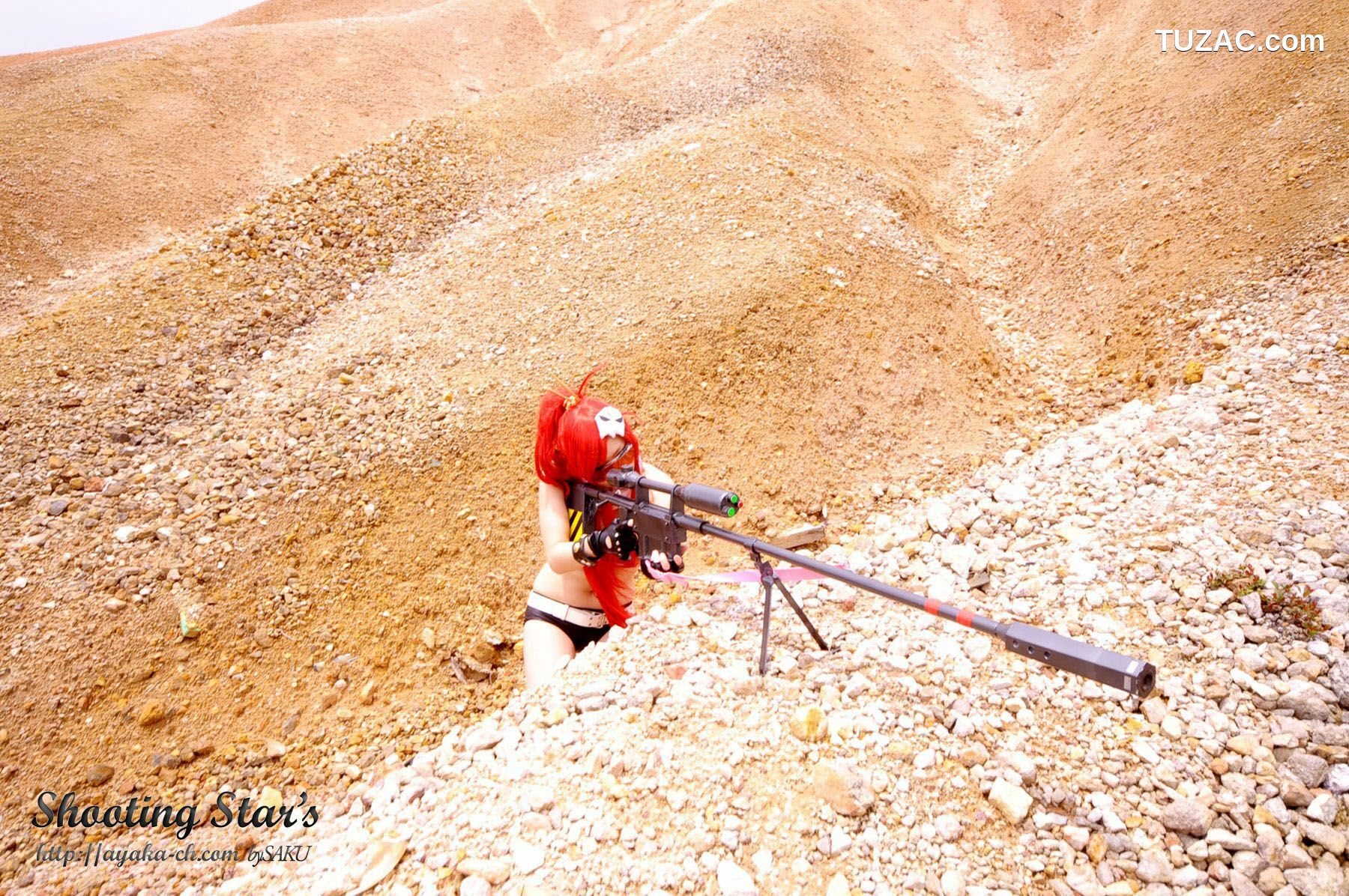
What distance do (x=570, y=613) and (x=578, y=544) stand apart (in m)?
0.87

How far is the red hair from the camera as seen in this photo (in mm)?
3955

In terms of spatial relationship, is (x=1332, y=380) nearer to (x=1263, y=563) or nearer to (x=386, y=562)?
(x=1263, y=563)

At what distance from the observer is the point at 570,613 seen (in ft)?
15.0

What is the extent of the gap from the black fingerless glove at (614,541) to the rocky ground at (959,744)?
71 centimetres

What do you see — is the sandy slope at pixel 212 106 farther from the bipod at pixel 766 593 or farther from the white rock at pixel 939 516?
the white rock at pixel 939 516

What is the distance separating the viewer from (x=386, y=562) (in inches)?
250

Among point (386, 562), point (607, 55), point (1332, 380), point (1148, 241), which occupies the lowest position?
point (386, 562)

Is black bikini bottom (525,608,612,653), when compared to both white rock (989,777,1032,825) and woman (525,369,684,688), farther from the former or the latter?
white rock (989,777,1032,825)

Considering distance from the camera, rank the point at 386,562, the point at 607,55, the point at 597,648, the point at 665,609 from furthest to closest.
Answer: the point at 607,55
the point at 386,562
the point at 665,609
the point at 597,648

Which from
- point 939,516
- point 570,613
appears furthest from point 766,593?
point 939,516

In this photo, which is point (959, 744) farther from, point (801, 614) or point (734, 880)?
point (734, 880)

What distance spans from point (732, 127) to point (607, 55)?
42.3 feet

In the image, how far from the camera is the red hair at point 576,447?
396 cm

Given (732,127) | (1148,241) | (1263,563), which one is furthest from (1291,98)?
(1263,563)
